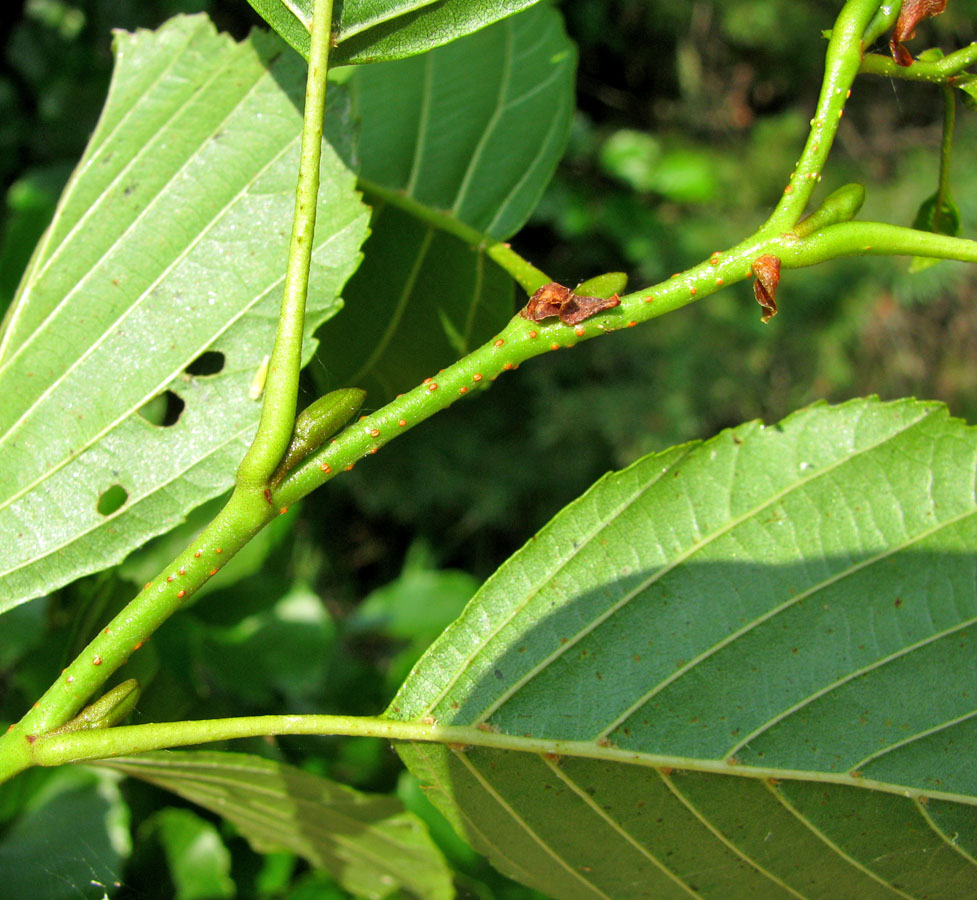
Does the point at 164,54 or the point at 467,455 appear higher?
the point at 164,54

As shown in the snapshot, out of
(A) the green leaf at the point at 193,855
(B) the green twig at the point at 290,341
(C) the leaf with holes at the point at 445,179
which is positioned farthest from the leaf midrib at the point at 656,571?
(A) the green leaf at the point at 193,855

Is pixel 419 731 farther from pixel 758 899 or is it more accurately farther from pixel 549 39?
pixel 549 39

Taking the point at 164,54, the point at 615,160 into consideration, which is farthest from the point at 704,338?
the point at 164,54

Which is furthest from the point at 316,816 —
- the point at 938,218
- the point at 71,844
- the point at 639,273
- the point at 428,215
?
the point at 639,273

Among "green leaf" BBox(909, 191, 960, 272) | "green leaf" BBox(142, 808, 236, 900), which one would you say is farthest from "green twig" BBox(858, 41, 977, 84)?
"green leaf" BBox(142, 808, 236, 900)

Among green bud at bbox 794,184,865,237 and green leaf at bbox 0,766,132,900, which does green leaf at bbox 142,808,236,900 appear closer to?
green leaf at bbox 0,766,132,900
